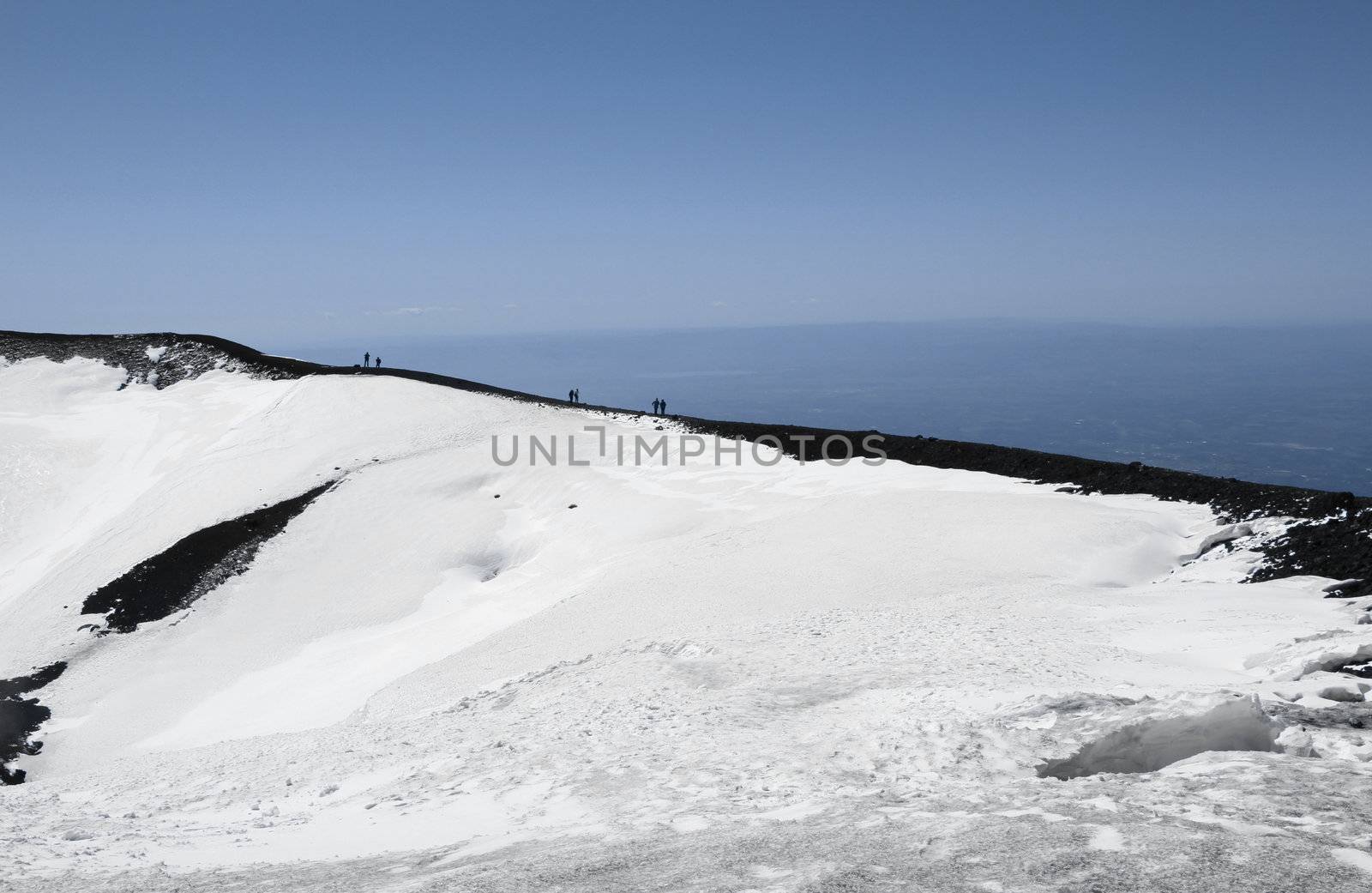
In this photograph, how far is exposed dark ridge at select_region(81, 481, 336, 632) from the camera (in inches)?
1228

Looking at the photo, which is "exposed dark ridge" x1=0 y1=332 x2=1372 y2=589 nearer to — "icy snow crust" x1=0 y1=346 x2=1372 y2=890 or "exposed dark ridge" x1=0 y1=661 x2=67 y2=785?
"icy snow crust" x1=0 y1=346 x2=1372 y2=890

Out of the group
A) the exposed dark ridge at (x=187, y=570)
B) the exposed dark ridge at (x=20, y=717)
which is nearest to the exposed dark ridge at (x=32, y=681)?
the exposed dark ridge at (x=20, y=717)

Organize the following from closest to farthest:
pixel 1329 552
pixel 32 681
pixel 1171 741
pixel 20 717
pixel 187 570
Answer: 1. pixel 1171 741
2. pixel 1329 552
3. pixel 20 717
4. pixel 32 681
5. pixel 187 570

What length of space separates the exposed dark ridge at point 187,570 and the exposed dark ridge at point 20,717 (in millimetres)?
3016

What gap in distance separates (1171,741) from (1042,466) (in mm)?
24720

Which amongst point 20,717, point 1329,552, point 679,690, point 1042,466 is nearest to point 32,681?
point 20,717

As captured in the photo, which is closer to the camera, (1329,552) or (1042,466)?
(1329,552)

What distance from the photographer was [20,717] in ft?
80.7

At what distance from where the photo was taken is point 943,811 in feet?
28.8

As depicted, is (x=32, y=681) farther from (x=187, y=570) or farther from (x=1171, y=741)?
(x=1171, y=741)

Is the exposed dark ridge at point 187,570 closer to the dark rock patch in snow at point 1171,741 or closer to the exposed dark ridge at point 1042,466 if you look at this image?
the exposed dark ridge at point 1042,466

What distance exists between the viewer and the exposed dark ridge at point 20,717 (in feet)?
70.4

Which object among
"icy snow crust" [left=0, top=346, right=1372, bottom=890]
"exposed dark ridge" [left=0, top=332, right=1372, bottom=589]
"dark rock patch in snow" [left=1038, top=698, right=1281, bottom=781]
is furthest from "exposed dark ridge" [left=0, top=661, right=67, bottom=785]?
"exposed dark ridge" [left=0, top=332, right=1372, bottom=589]

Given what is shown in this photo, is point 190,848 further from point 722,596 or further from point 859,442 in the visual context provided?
point 859,442
